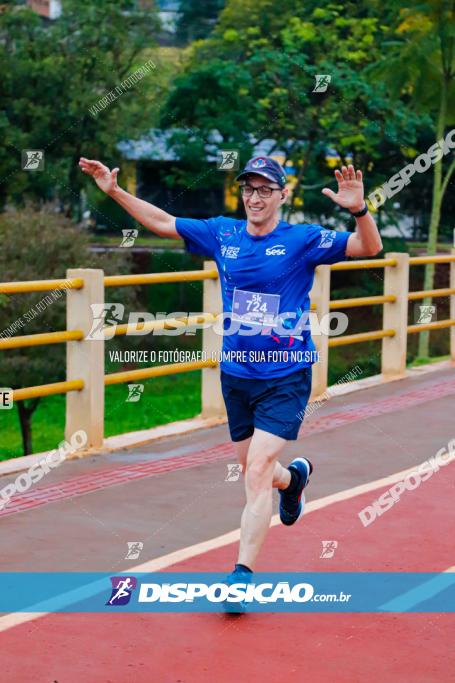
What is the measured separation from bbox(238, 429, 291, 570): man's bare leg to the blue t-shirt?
311 millimetres

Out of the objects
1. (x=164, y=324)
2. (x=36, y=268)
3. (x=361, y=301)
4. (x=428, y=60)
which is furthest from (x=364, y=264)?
(x=36, y=268)

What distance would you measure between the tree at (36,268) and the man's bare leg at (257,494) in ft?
89.0

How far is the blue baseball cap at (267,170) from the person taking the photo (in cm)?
624

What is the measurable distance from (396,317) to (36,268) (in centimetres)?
2152

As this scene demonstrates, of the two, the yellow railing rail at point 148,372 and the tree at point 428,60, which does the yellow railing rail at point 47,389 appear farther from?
the tree at point 428,60

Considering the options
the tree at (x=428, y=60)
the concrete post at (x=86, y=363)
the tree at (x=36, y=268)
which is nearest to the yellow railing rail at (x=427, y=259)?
the concrete post at (x=86, y=363)

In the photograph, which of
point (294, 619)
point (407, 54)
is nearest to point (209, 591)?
point (294, 619)

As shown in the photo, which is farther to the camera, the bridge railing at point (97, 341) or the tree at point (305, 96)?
the tree at point (305, 96)

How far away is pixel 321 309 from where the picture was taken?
12.4 m

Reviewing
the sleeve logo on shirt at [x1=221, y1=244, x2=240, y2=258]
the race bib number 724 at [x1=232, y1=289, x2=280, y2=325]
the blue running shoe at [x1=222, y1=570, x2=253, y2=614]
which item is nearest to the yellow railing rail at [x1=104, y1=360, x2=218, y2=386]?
the sleeve logo on shirt at [x1=221, y1=244, x2=240, y2=258]

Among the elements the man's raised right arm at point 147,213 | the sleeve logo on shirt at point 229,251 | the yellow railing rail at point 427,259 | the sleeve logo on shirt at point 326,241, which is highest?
the man's raised right arm at point 147,213

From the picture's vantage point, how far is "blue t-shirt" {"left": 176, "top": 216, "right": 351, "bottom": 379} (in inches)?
247

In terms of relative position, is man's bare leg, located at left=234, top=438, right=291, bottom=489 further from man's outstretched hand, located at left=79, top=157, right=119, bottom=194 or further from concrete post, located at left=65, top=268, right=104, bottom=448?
concrete post, located at left=65, top=268, right=104, bottom=448

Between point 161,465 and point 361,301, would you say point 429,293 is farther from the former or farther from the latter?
point 161,465
